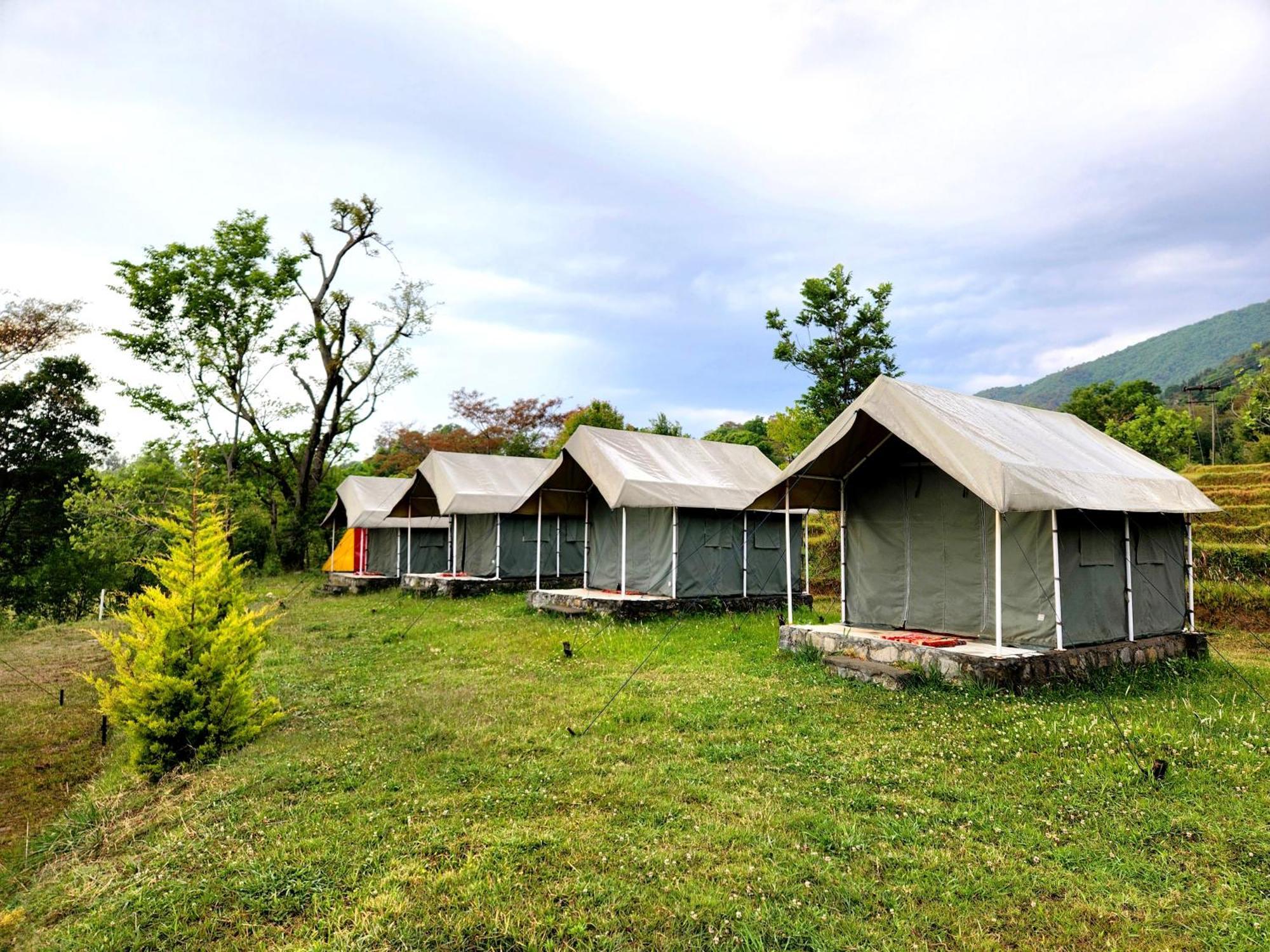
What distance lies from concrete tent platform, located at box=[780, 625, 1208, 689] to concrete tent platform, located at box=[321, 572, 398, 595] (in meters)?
16.1

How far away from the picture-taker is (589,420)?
35.0 meters

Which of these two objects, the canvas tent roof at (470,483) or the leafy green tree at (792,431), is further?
the leafy green tree at (792,431)

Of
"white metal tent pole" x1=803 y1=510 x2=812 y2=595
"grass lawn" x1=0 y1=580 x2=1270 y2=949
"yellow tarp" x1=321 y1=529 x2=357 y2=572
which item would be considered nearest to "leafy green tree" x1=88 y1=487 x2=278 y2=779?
"grass lawn" x1=0 y1=580 x2=1270 y2=949

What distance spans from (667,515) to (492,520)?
727 centimetres

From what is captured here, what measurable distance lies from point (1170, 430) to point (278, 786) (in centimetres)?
3798

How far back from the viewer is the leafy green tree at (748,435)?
38.0m

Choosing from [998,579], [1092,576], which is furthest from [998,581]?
[1092,576]

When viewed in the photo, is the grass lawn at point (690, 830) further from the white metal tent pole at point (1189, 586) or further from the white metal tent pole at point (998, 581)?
the white metal tent pole at point (1189, 586)

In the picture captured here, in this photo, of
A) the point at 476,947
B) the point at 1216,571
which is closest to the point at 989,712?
the point at 476,947

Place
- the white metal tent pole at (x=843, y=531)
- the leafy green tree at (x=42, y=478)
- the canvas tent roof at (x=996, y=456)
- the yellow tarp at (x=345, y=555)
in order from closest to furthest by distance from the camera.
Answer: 1. the canvas tent roof at (x=996, y=456)
2. the white metal tent pole at (x=843, y=531)
3. the leafy green tree at (x=42, y=478)
4. the yellow tarp at (x=345, y=555)

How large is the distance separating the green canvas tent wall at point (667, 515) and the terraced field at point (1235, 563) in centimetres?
807

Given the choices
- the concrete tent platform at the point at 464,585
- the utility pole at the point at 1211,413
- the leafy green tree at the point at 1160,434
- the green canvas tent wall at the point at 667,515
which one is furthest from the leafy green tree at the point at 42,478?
the utility pole at the point at 1211,413

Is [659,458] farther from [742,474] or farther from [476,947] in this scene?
[476,947]

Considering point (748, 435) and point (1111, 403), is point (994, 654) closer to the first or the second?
point (748, 435)
